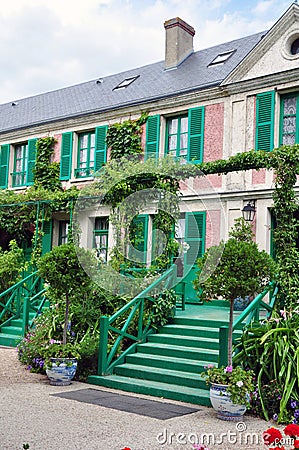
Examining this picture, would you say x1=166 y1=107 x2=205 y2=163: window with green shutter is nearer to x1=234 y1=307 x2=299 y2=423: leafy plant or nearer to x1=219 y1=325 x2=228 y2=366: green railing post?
x1=234 y1=307 x2=299 y2=423: leafy plant

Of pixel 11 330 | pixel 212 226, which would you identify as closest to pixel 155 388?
pixel 11 330

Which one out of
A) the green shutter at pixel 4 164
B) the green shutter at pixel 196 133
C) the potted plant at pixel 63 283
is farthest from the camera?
the green shutter at pixel 4 164

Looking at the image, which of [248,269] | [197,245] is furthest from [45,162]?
[248,269]

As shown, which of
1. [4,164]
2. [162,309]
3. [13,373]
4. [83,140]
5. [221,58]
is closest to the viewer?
[13,373]

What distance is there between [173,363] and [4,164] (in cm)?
1078

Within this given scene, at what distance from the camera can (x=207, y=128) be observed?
1215 centimetres

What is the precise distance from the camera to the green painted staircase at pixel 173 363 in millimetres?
6493

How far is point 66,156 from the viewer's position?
48.4 feet

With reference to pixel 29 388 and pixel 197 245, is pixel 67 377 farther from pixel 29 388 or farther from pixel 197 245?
pixel 197 245

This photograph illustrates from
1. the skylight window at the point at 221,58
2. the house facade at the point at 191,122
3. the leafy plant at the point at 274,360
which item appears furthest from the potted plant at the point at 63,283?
the skylight window at the point at 221,58

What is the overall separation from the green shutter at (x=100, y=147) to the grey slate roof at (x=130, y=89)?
568 millimetres

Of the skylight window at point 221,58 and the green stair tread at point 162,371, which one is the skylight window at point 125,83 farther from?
the green stair tread at point 162,371

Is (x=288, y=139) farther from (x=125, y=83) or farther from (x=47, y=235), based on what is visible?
(x=47, y=235)

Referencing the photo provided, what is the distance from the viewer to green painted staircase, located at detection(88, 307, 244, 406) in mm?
6493
